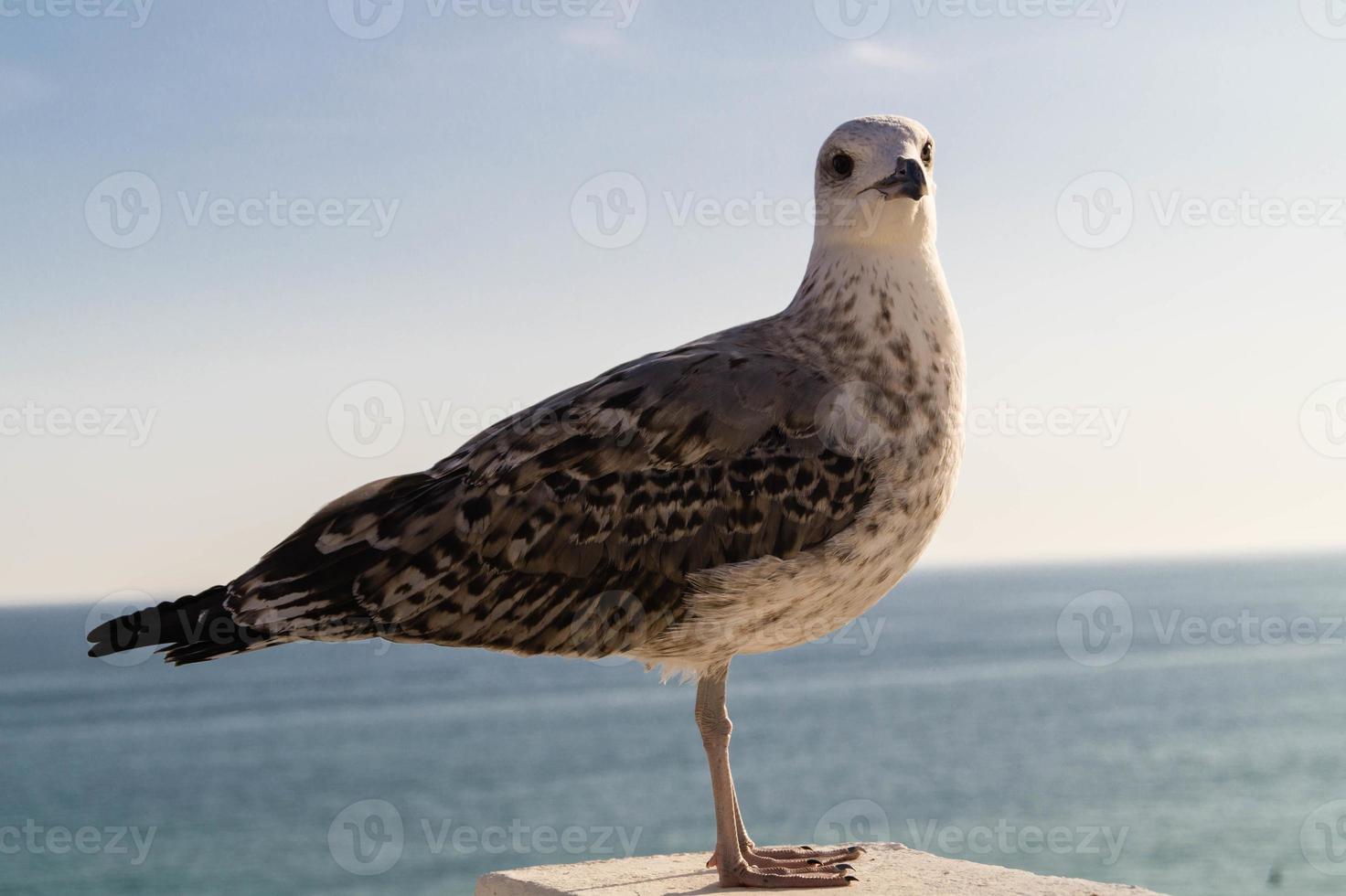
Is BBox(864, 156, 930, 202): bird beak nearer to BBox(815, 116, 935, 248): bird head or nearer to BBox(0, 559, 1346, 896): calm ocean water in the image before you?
BBox(815, 116, 935, 248): bird head

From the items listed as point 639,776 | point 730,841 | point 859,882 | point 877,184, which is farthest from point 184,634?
point 639,776

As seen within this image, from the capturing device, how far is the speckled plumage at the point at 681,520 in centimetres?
762

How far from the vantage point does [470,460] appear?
320 inches

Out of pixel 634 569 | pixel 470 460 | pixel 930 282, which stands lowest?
pixel 634 569

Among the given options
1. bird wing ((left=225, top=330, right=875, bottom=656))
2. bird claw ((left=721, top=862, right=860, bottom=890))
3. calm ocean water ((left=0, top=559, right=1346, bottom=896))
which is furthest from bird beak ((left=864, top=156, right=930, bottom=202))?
calm ocean water ((left=0, top=559, right=1346, bottom=896))

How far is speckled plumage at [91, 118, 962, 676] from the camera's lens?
25.0 ft

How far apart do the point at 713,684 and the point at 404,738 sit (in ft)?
428

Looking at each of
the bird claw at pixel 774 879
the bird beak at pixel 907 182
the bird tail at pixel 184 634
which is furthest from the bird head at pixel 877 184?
the bird tail at pixel 184 634

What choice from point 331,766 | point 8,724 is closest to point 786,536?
point 331,766

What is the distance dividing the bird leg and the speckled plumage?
0.28 meters

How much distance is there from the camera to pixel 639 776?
371 ft

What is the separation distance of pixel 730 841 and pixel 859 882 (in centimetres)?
85

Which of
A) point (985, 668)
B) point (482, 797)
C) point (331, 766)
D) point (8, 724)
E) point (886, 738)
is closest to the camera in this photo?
point (482, 797)

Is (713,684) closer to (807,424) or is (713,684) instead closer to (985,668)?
(807,424)
